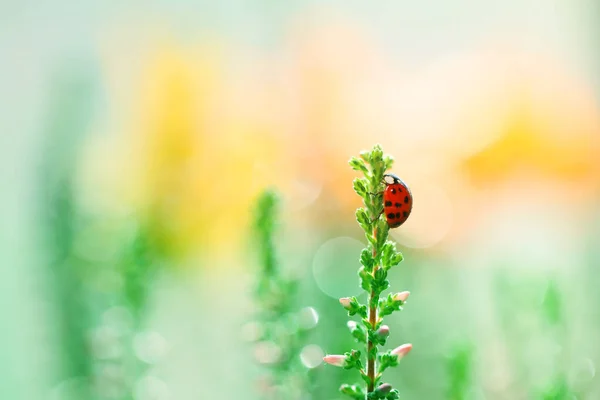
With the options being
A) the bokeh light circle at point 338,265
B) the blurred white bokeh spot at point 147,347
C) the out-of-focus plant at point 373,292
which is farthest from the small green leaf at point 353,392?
the bokeh light circle at point 338,265

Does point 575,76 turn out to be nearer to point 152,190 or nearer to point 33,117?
point 152,190

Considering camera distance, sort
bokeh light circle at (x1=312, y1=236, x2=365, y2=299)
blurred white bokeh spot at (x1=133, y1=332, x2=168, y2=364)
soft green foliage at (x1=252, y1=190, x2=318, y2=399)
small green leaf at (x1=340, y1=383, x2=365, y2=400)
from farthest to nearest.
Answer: bokeh light circle at (x1=312, y1=236, x2=365, y2=299) → blurred white bokeh spot at (x1=133, y1=332, x2=168, y2=364) → soft green foliage at (x1=252, y1=190, x2=318, y2=399) → small green leaf at (x1=340, y1=383, x2=365, y2=400)

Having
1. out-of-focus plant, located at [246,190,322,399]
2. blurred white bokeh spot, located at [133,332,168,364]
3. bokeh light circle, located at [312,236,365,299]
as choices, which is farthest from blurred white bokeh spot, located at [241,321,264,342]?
→ bokeh light circle, located at [312,236,365,299]

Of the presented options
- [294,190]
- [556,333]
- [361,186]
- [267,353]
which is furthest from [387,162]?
[294,190]

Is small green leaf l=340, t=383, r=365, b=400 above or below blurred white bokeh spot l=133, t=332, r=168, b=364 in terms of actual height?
below

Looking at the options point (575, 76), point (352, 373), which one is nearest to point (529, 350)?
point (352, 373)

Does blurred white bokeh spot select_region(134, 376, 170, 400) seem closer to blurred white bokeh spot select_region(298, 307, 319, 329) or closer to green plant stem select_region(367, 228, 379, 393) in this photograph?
blurred white bokeh spot select_region(298, 307, 319, 329)
